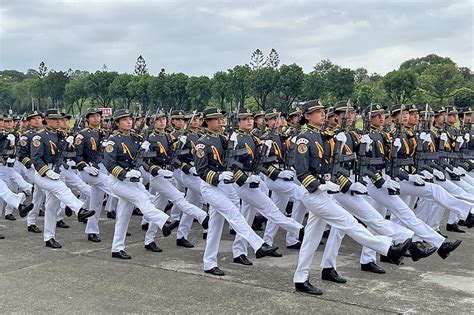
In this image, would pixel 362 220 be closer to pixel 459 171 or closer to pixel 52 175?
pixel 459 171

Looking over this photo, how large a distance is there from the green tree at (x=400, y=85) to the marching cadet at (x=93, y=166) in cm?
2938

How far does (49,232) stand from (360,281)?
15.5ft

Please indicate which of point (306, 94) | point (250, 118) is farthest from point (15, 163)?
point (306, 94)

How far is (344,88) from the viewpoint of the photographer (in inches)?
1385

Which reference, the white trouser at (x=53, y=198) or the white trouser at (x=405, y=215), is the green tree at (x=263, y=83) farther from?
the white trouser at (x=405, y=215)

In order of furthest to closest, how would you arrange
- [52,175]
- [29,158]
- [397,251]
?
[29,158] → [52,175] → [397,251]

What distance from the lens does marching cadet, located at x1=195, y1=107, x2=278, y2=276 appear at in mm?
6875

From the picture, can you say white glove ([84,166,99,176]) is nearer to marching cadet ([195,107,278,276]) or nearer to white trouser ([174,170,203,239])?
white trouser ([174,170,203,239])

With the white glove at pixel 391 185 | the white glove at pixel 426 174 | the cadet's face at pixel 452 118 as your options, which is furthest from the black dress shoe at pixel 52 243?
the cadet's face at pixel 452 118

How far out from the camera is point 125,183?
7797 mm

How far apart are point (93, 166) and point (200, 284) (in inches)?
168

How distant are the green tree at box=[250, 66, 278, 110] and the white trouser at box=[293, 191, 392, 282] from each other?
31.9m

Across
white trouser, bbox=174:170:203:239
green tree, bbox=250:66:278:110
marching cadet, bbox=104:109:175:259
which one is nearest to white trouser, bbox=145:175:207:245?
white trouser, bbox=174:170:203:239

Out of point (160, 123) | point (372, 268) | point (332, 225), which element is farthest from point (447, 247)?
point (160, 123)
